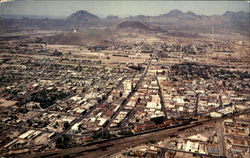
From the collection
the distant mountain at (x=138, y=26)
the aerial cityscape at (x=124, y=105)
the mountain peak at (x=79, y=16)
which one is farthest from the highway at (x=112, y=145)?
the mountain peak at (x=79, y=16)

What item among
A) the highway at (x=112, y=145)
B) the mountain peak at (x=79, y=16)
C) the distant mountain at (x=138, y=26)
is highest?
the mountain peak at (x=79, y=16)

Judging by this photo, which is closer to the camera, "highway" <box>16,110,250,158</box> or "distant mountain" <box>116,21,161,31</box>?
"highway" <box>16,110,250,158</box>

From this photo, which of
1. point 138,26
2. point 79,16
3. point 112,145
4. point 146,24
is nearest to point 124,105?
point 112,145

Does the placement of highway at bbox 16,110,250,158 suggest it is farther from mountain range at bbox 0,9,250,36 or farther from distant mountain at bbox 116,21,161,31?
distant mountain at bbox 116,21,161,31

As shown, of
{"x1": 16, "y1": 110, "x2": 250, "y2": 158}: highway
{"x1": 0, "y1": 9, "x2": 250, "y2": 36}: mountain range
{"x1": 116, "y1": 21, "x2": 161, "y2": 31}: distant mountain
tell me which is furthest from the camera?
{"x1": 116, "y1": 21, "x2": 161, "y2": 31}: distant mountain

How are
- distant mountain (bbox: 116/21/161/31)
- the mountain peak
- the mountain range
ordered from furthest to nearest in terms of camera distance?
the mountain peak
distant mountain (bbox: 116/21/161/31)
the mountain range

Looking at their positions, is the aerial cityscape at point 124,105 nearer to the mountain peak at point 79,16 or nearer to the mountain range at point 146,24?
the mountain range at point 146,24

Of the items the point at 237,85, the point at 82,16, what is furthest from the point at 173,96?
the point at 82,16

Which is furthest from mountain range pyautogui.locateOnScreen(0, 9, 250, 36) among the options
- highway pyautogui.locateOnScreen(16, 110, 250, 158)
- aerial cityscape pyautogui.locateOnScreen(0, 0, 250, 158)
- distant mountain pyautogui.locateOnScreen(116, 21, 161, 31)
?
highway pyautogui.locateOnScreen(16, 110, 250, 158)

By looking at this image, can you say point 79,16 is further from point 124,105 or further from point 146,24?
point 124,105

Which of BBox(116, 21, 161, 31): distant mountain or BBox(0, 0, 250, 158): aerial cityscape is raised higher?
BBox(116, 21, 161, 31): distant mountain

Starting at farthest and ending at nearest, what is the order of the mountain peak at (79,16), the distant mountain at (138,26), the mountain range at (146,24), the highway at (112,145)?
1. the mountain peak at (79,16)
2. the distant mountain at (138,26)
3. the mountain range at (146,24)
4. the highway at (112,145)
